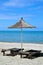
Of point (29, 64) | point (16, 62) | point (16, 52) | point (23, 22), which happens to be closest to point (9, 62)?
point (16, 62)

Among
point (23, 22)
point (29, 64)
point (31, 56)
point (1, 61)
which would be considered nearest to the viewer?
point (29, 64)

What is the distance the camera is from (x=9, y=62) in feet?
34.4

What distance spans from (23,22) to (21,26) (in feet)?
0.94

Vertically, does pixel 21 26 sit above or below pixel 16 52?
above

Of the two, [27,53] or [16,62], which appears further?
[27,53]

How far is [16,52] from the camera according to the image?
40.6 ft

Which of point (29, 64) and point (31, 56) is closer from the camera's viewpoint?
point (29, 64)

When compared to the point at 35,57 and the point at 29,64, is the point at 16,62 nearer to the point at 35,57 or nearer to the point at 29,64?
the point at 29,64

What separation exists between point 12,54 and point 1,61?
188 centimetres

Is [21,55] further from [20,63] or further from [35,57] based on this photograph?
[20,63]

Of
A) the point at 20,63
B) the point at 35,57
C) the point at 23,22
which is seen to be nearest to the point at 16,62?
the point at 20,63

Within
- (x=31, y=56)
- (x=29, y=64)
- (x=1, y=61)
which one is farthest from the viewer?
(x=31, y=56)

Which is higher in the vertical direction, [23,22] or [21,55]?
[23,22]

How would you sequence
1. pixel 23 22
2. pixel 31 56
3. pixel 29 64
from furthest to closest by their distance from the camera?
pixel 23 22, pixel 31 56, pixel 29 64
